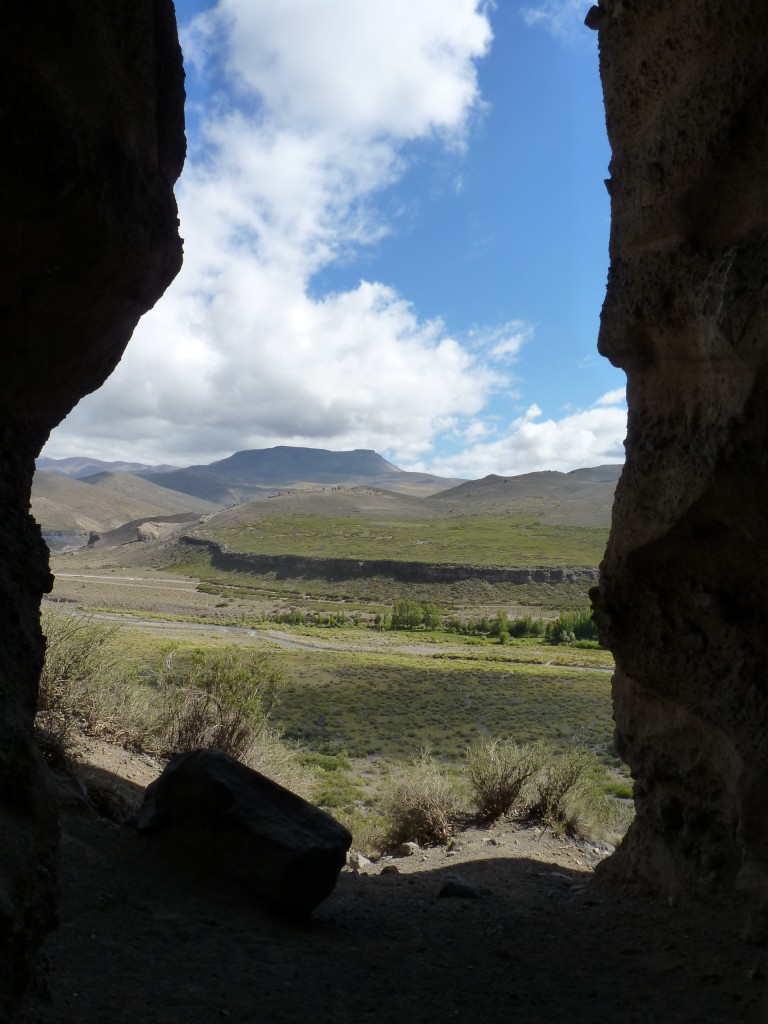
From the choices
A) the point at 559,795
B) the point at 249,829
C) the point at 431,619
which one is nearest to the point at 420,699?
the point at 559,795

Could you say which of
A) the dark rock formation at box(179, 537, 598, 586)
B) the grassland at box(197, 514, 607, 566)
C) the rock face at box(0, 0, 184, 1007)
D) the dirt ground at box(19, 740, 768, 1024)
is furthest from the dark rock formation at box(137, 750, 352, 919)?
the grassland at box(197, 514, 607, 566)

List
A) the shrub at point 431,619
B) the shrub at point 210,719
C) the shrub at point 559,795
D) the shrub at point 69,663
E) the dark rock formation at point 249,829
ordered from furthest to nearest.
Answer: the shrub at point 431,619 < the shrub at point 210,719 < the shrub at point 559,795 < the shrub at point 69,663 < the dark rock formation at point 249,829

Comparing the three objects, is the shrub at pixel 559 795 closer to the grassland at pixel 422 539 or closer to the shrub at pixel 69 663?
the shrub at pixel 69 663

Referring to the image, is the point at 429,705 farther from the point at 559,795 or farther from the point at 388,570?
the point at 388,570

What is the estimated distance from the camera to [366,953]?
21.7 feet

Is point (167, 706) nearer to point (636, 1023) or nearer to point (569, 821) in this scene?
point (569, 821)

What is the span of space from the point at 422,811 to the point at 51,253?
10.7 metres

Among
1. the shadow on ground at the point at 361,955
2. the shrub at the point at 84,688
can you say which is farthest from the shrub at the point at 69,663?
the shadow on ground at the point at 361,955

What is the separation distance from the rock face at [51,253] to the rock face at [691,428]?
4426 mm

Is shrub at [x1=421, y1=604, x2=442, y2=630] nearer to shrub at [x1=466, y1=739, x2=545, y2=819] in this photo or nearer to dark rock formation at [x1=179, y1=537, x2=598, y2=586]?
dark rock formation at [x1=179, y1=537, x2=598, y2=586]

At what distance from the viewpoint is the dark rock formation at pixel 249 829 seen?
23.6 ft

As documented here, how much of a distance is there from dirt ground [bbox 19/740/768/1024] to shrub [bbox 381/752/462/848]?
12.0 feet

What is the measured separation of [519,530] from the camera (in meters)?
143

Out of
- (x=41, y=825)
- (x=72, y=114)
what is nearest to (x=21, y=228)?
(x=72, y=114)
